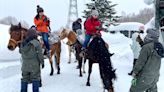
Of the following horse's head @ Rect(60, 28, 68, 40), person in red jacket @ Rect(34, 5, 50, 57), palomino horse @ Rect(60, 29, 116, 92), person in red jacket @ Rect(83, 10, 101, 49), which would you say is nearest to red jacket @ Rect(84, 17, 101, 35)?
person in red jacket @ Rect(83, 10, 101, 49)

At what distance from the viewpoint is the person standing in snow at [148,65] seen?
8.32m

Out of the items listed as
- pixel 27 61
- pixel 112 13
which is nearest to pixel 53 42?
pixel 27 61

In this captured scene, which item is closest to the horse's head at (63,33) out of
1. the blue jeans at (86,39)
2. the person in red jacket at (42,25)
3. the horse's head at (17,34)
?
the person in red jacket at (42,25)

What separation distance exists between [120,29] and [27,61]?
4051 centimetres

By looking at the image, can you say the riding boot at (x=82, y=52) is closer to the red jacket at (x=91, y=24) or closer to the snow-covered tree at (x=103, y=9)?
the red jacket at (x=91, y=24)

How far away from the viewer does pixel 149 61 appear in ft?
27.4

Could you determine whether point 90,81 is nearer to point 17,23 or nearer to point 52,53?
point 52,53

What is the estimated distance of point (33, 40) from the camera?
9.98m

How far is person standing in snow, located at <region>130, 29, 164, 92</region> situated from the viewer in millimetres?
8320

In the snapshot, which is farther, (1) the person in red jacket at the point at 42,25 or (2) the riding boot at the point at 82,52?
(1) the person in red jacket at the point at 42,25

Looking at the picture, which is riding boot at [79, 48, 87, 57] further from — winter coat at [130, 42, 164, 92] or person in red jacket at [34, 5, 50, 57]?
winter coat at [130, 42, 164, 92]

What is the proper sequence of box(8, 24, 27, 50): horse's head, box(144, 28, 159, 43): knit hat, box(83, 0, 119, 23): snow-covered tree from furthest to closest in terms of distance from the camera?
box(83, 0, 119, 23): snow-covered tree → box(8, 24, 27, 50): horse's head → box(144, 28, 159, 43): knit hat

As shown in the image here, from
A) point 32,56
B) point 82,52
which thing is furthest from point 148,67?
point 82,52

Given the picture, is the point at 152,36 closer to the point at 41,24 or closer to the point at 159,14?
the point at 41,24
